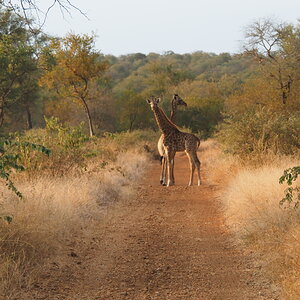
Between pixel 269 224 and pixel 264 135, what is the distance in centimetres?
645

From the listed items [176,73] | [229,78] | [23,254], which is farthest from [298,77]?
[176,73]

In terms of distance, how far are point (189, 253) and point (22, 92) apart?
977 inches

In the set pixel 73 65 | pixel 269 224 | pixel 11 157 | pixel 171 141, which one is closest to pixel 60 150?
pixel 171 141

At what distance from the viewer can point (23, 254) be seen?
5.23 meters

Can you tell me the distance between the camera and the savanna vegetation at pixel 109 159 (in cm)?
542

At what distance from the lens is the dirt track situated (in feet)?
15.8

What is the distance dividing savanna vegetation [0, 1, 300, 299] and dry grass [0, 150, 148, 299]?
18 millimetres

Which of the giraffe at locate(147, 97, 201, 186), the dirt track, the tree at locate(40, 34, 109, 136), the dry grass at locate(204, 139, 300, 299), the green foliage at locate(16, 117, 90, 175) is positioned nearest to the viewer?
the dirt track

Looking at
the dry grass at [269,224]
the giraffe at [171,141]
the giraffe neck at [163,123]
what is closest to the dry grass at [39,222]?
the dry grass at [269,224]

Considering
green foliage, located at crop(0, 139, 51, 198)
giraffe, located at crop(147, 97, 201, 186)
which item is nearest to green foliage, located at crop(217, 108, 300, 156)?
giraffe, located at crop(147, 97, 201, 186)

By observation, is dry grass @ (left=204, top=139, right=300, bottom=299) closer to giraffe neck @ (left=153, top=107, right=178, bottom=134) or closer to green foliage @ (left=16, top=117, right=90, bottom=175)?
giraffe neck @ (left=153, top=107, right=178, bottom=134)

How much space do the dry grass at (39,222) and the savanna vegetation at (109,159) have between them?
0.02 m

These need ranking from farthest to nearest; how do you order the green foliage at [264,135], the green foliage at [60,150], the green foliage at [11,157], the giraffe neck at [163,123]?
the giraffe neck at [163,123] → the green foliage at [264,135] → the green foliage at [60,150] → the green foliage at [11,157]

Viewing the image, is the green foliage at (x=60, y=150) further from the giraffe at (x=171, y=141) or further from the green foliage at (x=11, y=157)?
the green foliage at (x=11, y=157)
